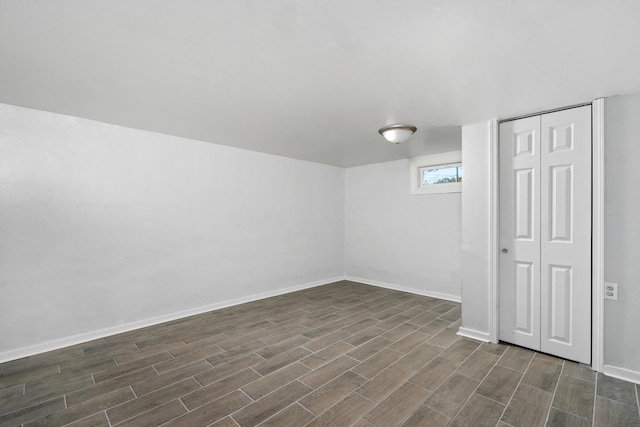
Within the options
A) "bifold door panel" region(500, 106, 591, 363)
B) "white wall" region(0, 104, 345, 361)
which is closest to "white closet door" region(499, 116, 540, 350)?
"bifold door panel" region(500, 106, 591, 363)

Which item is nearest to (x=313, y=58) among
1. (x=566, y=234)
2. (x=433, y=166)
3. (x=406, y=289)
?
(x=566, y=234)

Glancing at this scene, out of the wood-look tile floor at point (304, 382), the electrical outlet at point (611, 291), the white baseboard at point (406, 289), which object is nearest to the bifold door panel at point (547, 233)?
the electrical outlet at point (611, 291)

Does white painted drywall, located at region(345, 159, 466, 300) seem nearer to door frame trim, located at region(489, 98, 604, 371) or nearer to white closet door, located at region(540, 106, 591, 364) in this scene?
white closet door, located at region(540, 106, 591, 364)

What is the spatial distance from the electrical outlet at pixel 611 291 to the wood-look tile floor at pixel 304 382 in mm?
653

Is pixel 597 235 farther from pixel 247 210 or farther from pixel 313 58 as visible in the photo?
pixel 247 210

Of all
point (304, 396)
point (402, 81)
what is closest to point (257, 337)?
point (304, 396)

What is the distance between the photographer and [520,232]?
2.93 metres

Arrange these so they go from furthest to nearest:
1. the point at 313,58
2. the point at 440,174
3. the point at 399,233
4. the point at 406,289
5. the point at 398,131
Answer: the point at 399,233, the point at 406,289, the point at 440,174, the point at 398,131, the point at 313,58

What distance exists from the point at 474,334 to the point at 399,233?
2355 millimetres

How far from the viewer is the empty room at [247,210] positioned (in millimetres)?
1652

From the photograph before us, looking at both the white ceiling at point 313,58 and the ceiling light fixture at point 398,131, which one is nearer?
the white ceiling at point 313,58

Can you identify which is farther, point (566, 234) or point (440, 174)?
point (440, 174)

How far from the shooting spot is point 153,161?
356cm

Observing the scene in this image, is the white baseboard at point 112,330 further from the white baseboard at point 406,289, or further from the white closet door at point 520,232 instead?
the white closet door at point 520,232
